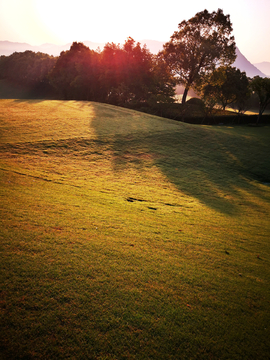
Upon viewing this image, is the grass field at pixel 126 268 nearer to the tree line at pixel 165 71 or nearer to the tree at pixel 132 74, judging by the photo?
the tree line at pixel 165 71

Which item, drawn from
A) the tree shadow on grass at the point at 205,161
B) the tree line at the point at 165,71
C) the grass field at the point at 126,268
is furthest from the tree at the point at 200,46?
the grass field at the point at 126,268

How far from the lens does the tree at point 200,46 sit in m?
41.5

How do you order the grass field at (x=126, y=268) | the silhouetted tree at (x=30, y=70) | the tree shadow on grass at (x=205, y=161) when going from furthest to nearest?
the silhouetted tree at (x=30, y=70), the tree shadow on grass at (x=205, y=161), the grass field at (x=126, y=268)

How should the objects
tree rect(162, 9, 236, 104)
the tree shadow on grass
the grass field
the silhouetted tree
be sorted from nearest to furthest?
the grass field → the tree shadow on grass → tree rect(162, 9, 236, 104) → the silhouetted tree

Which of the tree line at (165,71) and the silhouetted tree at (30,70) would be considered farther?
the silhouetted tree at (30,70)

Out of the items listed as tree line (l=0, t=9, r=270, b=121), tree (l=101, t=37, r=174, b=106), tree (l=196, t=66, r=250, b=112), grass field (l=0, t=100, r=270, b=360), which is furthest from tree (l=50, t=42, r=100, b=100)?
grass field (l=0, t=100, r=270, b=360)

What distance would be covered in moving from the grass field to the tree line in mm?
35444

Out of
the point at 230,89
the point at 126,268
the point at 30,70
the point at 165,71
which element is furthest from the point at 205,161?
the point at 30,70

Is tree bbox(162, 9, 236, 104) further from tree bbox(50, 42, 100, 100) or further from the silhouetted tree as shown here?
the silhouetted tree

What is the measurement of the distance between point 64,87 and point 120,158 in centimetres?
4833

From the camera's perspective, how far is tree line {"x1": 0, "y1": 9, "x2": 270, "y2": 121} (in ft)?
137

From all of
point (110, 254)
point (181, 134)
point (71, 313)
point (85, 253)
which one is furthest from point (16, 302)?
point (181, 134)

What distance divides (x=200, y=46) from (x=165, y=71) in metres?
8.66

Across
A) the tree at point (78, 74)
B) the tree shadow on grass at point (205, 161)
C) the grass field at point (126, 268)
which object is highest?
the tree at point (78, 74)
